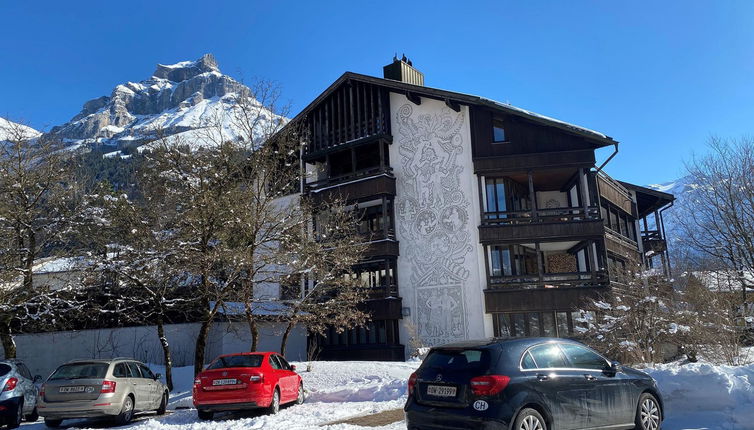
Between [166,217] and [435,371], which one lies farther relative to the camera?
[166,217]

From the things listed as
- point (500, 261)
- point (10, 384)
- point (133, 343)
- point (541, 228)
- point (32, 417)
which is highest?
point (541, 228)

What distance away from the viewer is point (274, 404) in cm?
1299

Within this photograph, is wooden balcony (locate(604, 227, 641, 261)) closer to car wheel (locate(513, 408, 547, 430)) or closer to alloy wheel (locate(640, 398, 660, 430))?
alloy wheel (locate(640, 398, 660, 430))

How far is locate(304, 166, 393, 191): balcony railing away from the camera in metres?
29.0

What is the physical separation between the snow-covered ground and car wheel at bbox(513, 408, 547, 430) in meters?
3.09

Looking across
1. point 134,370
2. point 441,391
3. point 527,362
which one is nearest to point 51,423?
point 134,370

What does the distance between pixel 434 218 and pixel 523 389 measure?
69.0ft

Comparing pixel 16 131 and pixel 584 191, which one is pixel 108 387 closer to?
pixel 16 131

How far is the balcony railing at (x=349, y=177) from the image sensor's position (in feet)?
95.2

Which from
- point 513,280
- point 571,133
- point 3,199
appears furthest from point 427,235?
point 3,199

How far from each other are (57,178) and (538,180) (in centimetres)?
2073

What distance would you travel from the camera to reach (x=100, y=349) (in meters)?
25.7

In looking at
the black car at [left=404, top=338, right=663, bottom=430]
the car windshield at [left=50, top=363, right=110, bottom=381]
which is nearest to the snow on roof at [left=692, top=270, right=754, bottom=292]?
the black car at [left=404, top=338, right=663, bottom=430]

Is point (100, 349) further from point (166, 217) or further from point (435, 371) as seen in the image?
point (435, 371)
